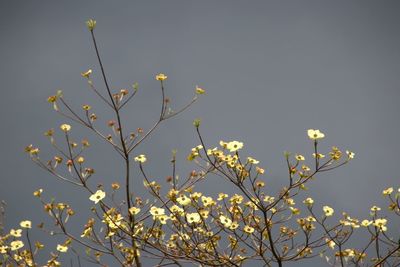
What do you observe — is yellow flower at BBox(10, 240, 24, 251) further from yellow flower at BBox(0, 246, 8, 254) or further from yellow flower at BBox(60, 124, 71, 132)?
yellow flower at BBox(60, 124, 71, 132)

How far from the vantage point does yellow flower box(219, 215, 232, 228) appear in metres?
5.53

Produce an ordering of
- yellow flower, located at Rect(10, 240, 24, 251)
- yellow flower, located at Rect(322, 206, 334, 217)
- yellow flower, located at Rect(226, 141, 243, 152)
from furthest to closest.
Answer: yellow flower, located at Rect(10, 240, 24, 251) → yellow flower, located at Rect(322, 206, 334, 217) → yellow flower, located at Rect(226, 141, 243, 152)

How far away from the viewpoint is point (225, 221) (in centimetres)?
560

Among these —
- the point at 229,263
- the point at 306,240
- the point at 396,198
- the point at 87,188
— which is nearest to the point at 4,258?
the point at 87,188

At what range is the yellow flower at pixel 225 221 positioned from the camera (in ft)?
18.1

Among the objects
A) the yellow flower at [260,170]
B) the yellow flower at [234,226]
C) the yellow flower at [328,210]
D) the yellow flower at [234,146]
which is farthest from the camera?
the yellow flower at [328,210]

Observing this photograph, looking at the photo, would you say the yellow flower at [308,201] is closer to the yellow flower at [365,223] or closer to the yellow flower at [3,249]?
the yellow flower at [365,223]

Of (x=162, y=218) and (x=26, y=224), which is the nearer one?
(x=162, y=218)

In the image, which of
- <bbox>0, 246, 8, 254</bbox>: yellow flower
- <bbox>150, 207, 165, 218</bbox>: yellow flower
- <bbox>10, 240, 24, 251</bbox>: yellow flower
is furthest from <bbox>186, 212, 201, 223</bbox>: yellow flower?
<bbox>0, 246, 8, 254</bbox>: yellow flower

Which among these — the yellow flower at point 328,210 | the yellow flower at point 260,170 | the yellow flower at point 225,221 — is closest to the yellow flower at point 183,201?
the yellow flower at point 225,221

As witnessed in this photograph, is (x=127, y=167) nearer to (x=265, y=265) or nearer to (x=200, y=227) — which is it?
(x=200, y=227)

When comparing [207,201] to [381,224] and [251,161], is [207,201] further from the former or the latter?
[381,224]

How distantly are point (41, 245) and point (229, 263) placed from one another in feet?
10.5

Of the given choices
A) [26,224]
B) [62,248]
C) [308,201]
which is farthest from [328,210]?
[26,224]
